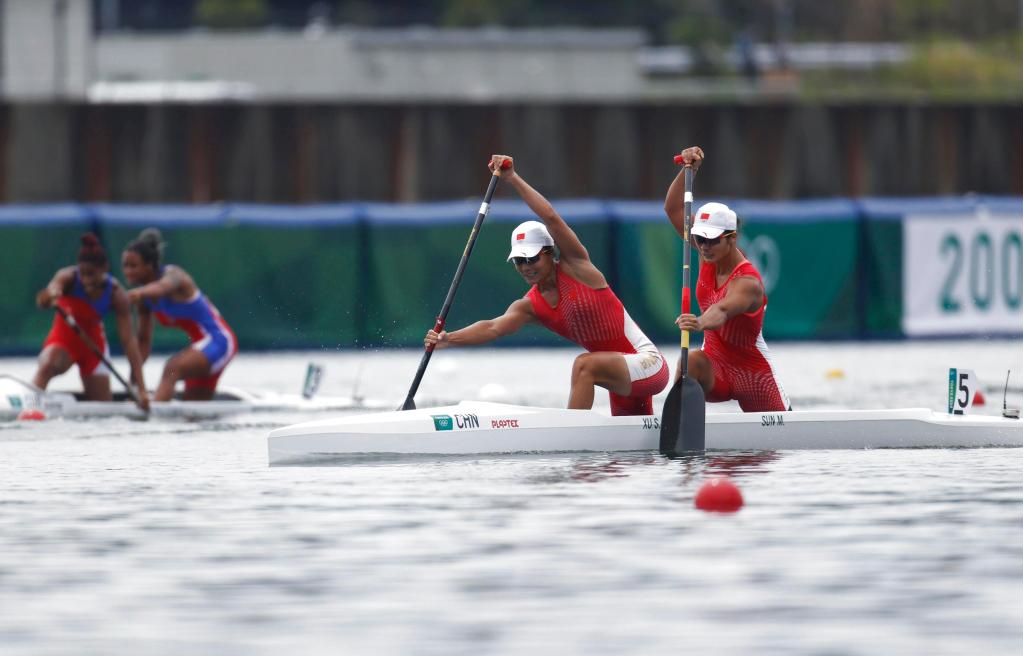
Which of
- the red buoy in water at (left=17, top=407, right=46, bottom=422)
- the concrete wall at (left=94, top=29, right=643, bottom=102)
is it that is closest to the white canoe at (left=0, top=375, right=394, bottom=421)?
the red buoy in water at (left=17, top=407, right=46, bottom=422)

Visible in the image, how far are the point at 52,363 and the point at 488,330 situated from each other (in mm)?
4966

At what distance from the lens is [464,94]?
4272 cm

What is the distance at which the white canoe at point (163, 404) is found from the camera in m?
14.8

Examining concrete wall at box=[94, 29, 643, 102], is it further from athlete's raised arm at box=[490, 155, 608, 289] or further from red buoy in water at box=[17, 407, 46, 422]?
athlete's raised arm at box=[490, 155, 608, 289]

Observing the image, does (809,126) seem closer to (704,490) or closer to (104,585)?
(704,490)

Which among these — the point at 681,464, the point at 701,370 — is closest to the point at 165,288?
the point at 701,370

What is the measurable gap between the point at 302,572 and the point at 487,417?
3797 mm

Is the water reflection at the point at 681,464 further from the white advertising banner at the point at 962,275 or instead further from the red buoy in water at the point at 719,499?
the white advertising banner at the point at 962,275

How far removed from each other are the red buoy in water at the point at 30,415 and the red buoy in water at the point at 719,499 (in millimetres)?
6801

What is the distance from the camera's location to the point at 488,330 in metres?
11.9

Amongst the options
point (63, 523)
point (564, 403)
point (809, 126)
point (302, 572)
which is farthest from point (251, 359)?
point (302, 572)

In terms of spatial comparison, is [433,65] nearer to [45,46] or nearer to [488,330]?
[45,46]

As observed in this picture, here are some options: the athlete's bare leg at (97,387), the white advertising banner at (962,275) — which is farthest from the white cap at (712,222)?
the white advertising banner at (962,275)

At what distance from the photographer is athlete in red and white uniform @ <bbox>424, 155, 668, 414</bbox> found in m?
11.7
